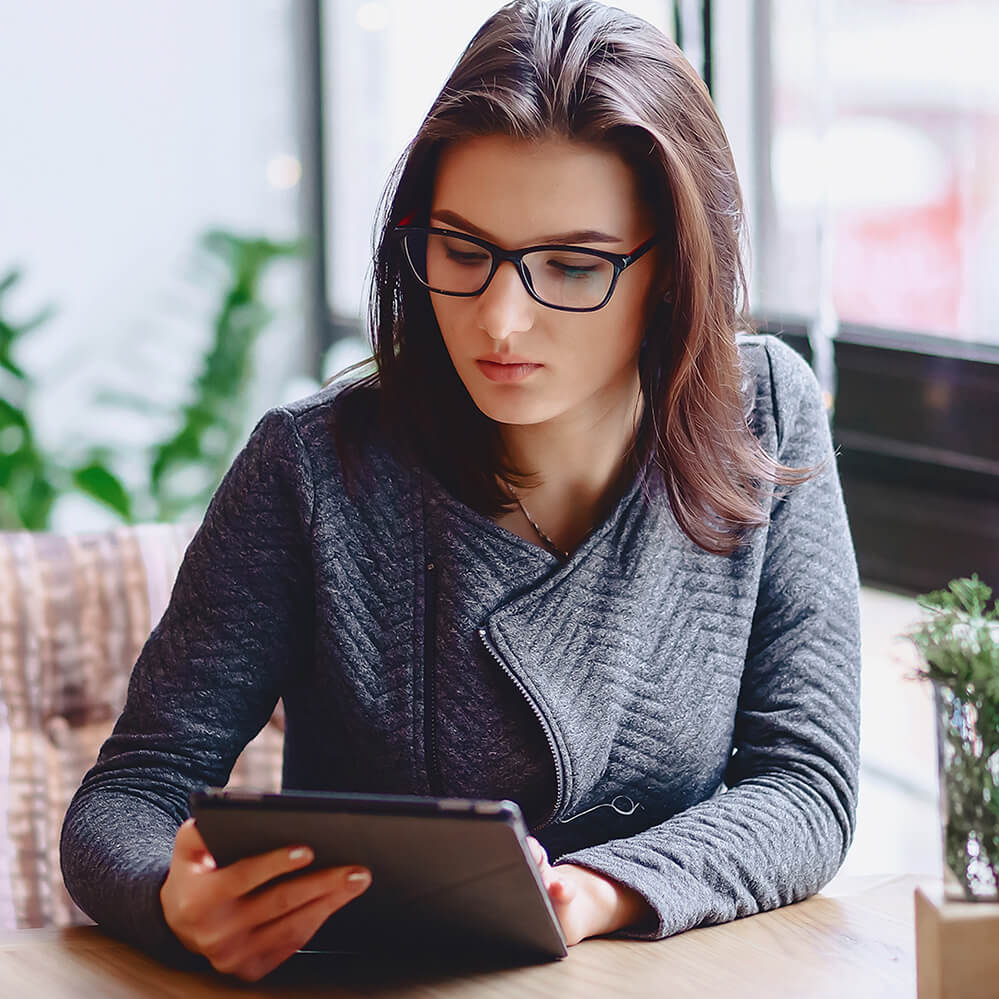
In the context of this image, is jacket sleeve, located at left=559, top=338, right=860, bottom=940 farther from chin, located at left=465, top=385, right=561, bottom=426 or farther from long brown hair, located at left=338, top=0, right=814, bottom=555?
chin, located at left=465, top=385, right=561, bottom=426

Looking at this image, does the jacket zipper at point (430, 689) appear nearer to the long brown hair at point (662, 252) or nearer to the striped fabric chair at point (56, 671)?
the long brown hair at point (662, 252)

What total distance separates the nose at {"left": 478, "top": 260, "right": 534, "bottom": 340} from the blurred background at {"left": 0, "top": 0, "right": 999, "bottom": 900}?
0.67 metres

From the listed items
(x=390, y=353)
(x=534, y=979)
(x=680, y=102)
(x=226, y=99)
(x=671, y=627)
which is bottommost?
(x=534, y=979)

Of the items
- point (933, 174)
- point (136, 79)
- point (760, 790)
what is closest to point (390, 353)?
point (760, 790)

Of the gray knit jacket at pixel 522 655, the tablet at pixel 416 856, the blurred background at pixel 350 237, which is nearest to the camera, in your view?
the tablet at pixel 416 856

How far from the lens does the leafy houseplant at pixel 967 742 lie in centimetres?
78

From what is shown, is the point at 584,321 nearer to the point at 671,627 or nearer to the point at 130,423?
the point at 671,627

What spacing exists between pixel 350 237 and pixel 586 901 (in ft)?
10.3

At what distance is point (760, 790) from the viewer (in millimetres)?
1142

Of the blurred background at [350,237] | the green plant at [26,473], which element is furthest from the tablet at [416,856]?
the green plant at [26,473]

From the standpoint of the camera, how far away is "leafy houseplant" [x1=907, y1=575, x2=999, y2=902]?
2.56 feet

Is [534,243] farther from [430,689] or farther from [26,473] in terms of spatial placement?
[26,473]

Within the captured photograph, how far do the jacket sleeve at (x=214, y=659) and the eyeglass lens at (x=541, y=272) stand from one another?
8.3 inches

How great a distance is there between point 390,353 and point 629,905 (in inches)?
21.4
